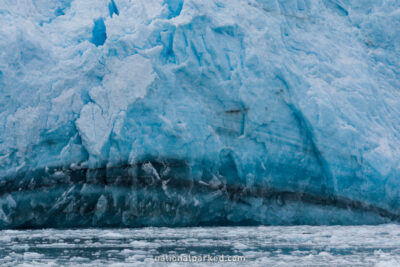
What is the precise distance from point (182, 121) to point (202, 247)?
2131mm

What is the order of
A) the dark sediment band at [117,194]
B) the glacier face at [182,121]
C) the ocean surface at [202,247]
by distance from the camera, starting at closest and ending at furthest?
1. the ocean surface at [202,247]
2. the dark sediment band at [117,194]
3. the glacier face at [182,121]

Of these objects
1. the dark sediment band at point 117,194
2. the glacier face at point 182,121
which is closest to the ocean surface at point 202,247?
the dark sediment band at point 117,194

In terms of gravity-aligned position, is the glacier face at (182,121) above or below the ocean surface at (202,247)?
above

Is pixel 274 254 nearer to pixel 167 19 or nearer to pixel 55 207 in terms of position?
pixel 55 207

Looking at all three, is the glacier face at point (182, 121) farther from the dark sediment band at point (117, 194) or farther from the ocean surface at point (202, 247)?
the ocean surface at point (202, 247)

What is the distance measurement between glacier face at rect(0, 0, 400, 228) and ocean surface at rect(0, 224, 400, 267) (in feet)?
1.39

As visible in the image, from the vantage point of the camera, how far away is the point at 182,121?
5992 millimetres

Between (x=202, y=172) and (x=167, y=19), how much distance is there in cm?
183

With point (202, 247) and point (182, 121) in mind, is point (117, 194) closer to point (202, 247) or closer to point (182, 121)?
point (182, 121)

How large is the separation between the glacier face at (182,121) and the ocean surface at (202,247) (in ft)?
1.39

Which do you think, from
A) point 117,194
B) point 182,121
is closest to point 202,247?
point 117,194

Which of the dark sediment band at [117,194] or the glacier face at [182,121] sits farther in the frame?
the glacier face at [182,121]

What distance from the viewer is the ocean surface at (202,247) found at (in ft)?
11.4

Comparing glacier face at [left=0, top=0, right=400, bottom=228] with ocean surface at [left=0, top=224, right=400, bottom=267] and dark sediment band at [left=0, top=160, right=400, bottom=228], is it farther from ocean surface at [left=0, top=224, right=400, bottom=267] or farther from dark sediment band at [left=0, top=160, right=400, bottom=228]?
ocean surface at [left=0, top=224, right=400, bottom=267]
